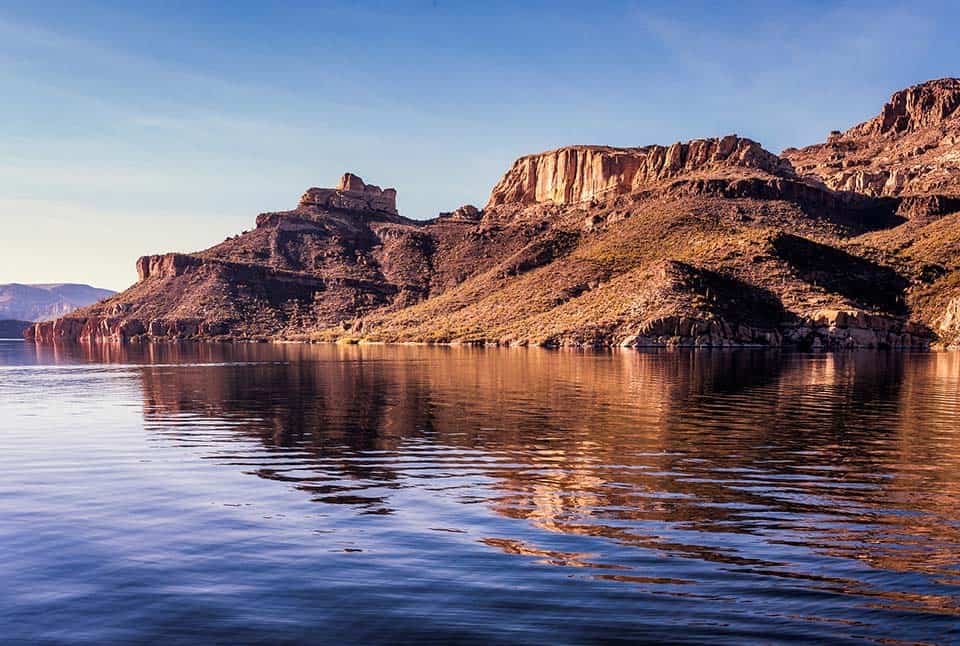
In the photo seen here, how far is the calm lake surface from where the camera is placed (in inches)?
457

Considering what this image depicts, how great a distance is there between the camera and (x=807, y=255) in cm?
15800

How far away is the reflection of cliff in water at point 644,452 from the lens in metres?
16.8

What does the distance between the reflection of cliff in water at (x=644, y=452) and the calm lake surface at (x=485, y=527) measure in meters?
0.14

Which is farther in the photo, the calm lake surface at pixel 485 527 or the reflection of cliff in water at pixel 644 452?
the reflection of cliff in water at pixel 644 452

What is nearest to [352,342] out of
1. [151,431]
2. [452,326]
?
[452,326]

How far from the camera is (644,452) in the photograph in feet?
90.3

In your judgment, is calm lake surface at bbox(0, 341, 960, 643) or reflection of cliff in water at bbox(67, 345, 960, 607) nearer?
calm lake surface at bbox(0, 341, 960, 643)

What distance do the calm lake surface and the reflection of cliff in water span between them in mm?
141

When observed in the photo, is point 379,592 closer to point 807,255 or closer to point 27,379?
point 27,379

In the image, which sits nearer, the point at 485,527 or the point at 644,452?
the point at 485,527

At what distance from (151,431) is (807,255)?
149255mm

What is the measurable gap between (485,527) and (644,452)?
12044 millimetres

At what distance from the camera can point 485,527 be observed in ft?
55.7

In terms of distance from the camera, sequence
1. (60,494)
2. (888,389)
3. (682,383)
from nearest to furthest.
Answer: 1. (60,494)
2. (888,389)
3. (682,383)
